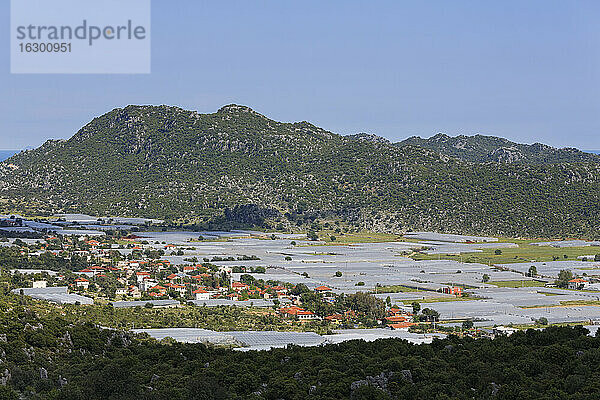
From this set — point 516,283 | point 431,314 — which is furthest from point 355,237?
point 431,314

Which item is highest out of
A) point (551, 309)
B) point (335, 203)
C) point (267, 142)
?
point (267, 142)

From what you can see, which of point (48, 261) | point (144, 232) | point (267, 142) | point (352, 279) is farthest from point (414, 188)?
point (48, 261)

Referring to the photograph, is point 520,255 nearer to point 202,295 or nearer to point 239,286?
point 239,286

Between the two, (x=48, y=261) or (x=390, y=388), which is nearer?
(x=390, y=388)

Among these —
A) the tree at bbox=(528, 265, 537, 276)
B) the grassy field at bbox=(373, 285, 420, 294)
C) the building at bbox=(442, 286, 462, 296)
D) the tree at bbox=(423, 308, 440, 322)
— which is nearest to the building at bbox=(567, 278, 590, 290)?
the tree at bbox=(528, 265, 537, 276)

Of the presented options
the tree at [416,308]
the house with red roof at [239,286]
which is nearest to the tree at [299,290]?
the house with red roof at [239,286]

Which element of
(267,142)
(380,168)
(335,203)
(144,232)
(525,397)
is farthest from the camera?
(267,142)

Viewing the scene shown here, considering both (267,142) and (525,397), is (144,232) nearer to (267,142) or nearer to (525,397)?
(267,142)
